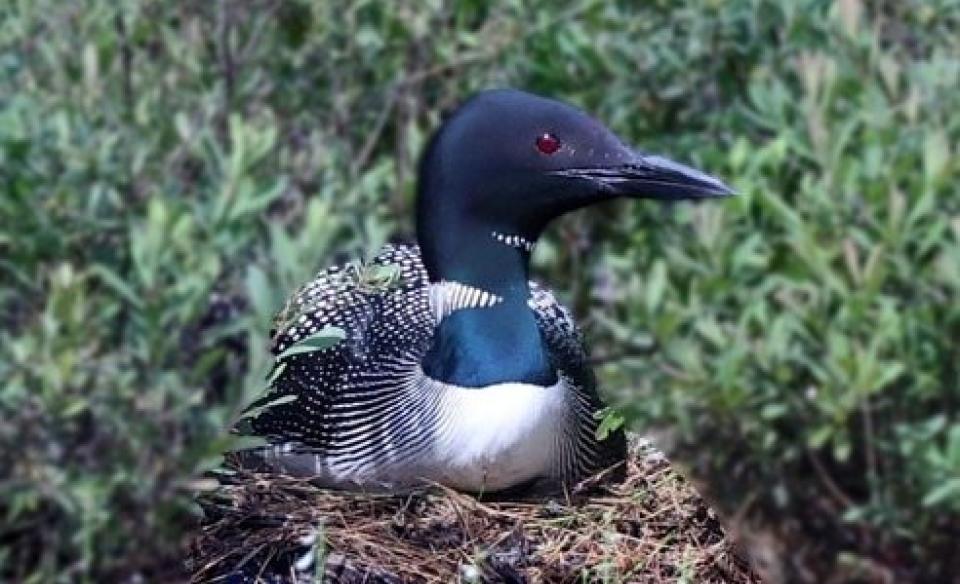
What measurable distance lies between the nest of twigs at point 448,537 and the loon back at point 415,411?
4cm

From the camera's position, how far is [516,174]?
324cm

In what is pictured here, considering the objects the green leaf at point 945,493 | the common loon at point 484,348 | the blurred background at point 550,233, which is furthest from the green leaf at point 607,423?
the green leaf at point 945,493

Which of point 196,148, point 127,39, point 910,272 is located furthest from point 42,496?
point 910,272

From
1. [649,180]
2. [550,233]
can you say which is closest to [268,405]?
[649,180]

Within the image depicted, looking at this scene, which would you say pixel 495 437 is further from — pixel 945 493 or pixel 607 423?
pixel 945 493

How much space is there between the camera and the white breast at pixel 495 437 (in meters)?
3.13

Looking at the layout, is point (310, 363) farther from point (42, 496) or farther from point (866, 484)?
point (866, 484)

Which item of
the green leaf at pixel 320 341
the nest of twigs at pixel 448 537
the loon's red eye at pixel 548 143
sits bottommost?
the nest of twigs at pixel 448 537

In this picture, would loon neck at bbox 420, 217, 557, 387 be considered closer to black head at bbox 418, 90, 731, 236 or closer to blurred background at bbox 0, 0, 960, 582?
black head at bbox 418, 90, 731, 236

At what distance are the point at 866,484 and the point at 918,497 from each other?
0.21 metres

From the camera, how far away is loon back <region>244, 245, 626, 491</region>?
3.15 meters

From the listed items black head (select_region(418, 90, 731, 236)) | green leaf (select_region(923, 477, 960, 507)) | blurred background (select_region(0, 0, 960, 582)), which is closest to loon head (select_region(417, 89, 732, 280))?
black head (select_region(418, 90, 731, 236))

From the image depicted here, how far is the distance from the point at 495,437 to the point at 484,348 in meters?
0.16

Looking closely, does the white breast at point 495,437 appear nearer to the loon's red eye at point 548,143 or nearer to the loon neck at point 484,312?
the loon neck at point 484,312
